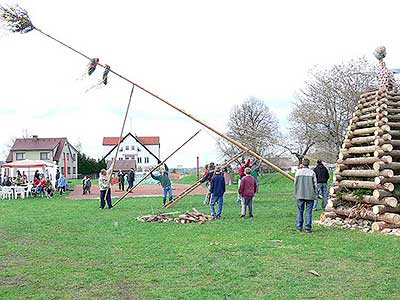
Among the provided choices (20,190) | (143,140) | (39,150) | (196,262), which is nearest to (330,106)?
(20,190)

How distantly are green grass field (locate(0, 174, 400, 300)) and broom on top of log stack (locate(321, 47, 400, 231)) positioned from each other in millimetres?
1150

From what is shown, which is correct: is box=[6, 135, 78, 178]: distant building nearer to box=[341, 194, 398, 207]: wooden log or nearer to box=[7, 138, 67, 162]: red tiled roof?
box=[7, 138, 67, 162]: red tiled roof

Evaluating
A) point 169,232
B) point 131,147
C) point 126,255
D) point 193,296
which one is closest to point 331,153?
point 169,232

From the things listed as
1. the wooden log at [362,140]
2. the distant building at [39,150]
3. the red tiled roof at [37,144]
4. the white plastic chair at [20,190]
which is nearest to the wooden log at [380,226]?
the wooden log at [362,140]

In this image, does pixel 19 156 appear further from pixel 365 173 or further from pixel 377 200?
pixel 377 200

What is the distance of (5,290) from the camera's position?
7840 millimetres

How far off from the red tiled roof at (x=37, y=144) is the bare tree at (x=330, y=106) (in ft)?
151

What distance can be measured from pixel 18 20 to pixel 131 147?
83.1m

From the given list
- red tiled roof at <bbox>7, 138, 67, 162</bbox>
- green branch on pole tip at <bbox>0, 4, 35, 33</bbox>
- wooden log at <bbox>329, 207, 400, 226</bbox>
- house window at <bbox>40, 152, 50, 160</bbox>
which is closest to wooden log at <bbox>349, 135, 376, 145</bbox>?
wooden log at <bbox>329, 207, 400, 226</bbox>

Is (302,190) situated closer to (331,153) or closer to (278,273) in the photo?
(278,273)

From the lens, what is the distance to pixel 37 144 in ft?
260

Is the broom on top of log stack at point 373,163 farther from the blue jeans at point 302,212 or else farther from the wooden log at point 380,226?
the blue jeans at point 302,212

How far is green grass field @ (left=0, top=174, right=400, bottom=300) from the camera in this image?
24.7ft

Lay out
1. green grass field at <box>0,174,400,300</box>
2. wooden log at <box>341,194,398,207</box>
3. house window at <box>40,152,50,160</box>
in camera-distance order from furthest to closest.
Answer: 1. house window at <box>40,152,50,160</box>
2. wooden log at <box>341,194,398,207</box>
3. green grass field at <box>0,174,400,300</box>
